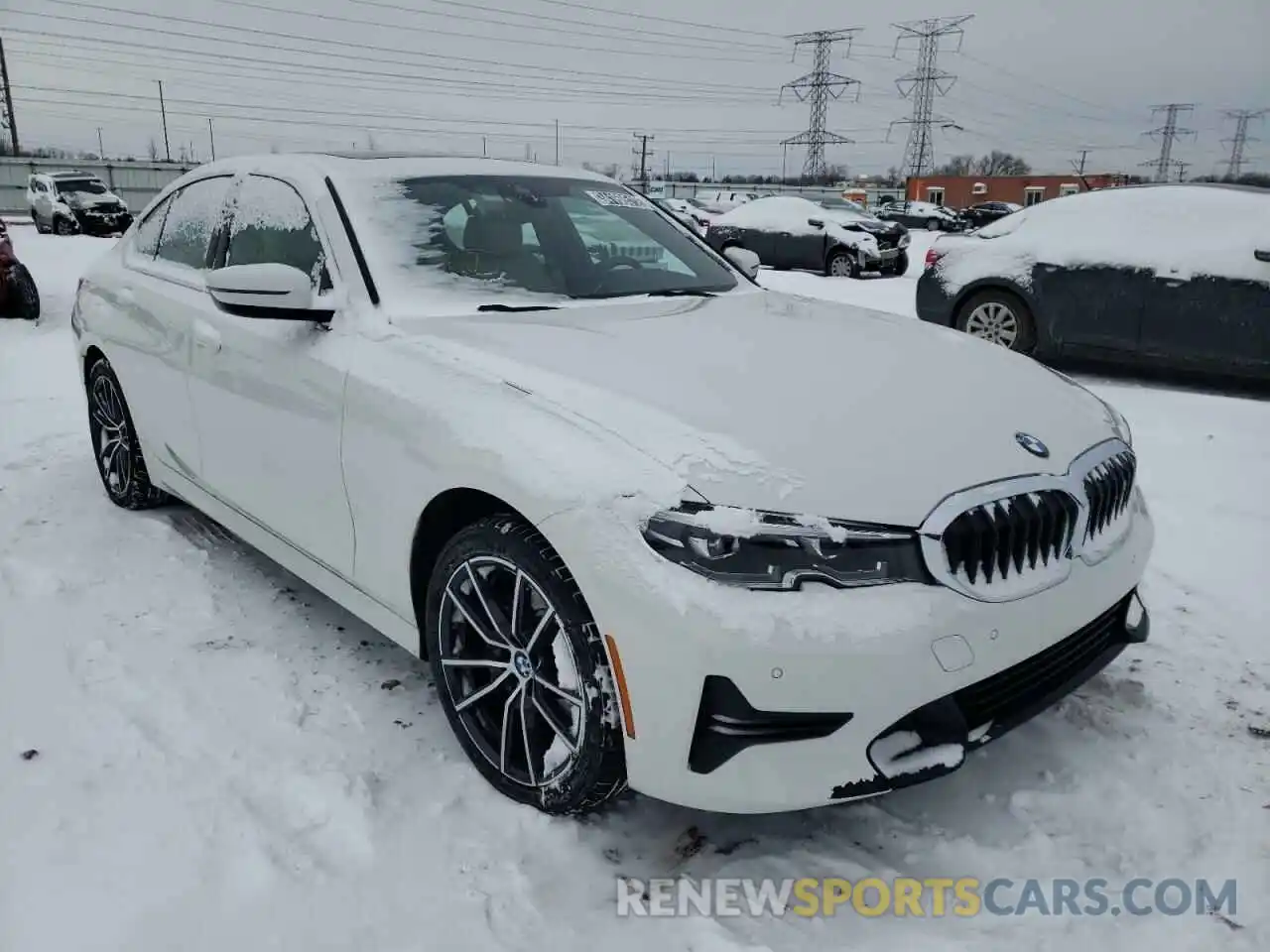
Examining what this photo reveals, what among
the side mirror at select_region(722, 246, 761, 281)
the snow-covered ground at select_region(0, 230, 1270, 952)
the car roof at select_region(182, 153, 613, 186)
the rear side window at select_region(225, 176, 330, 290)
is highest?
the car roof at select_region(182, 153, 613, 186)

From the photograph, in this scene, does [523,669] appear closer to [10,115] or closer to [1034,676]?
[1034,676]

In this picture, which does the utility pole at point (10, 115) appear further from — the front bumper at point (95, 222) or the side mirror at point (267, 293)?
the side mirror at point (267, 293)

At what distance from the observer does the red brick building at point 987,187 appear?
63469 millimetres

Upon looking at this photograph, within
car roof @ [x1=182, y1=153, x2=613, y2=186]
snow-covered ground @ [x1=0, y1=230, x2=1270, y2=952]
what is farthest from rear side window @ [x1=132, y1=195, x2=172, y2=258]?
snow-covered ground @ [x1=0, y1=230, x2=1270, y2=952]

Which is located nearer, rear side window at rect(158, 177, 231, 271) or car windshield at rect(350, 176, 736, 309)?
car windshield at rect(350, 176, 736, 309)

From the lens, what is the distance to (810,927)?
1.98m

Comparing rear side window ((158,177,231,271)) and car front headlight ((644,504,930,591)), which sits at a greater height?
rear side window ((158,177,231,271))

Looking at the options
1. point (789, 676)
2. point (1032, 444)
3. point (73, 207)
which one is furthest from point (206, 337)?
point (73, 207)

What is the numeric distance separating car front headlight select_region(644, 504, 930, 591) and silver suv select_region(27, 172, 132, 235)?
25.0 m

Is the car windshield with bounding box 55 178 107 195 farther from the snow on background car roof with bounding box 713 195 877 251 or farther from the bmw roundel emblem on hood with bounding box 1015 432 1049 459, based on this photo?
the bmw roundel emblem on hood with bounding box 1015 432 1049 459

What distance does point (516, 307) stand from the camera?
9.24ft

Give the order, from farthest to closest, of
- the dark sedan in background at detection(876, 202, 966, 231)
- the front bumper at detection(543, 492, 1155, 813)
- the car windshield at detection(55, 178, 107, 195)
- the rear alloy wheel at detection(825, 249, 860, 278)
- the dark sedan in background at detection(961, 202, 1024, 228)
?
the dark sedan in background at detection(876, 202, 966, 231), the dark sedan in background at detection(961, 202, 1024, 228), the car windshield at detection(55, 178, 107, 195), the rear alloy wheel at detection(825, 249, 860, 278), the front bumper at detection(543, 492, 1155, 813)

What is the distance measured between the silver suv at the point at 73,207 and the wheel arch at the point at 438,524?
952 inches

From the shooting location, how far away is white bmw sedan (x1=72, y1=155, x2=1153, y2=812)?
1.86 meters
